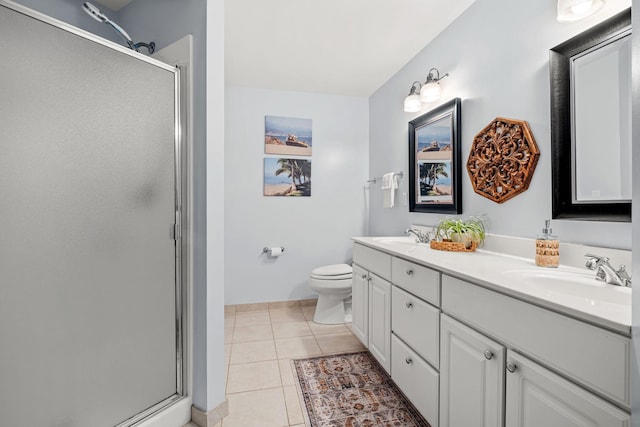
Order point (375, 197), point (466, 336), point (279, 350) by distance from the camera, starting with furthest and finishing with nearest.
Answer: point (375, 197)
point (279, 350)
point (466, 336)

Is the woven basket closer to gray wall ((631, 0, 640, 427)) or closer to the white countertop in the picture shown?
the white countertop

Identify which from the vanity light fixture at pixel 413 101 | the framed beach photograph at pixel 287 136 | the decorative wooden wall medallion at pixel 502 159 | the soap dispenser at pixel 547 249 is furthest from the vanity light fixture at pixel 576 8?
the framed beach photograph at pixel 287 136

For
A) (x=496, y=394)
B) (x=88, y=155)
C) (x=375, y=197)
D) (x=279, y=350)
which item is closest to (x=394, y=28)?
(x=375, y=197)

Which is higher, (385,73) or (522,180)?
(385,73)

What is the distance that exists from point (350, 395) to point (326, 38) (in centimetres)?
243

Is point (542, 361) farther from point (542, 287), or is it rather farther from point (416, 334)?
point (416, 334)

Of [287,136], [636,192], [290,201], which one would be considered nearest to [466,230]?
[636,192]

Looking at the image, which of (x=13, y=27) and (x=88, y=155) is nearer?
(x=13, y=27)

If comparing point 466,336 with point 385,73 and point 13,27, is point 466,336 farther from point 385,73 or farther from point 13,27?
point 385,73

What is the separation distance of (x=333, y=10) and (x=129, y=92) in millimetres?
1343

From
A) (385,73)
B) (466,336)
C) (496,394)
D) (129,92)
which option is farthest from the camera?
(385,73)

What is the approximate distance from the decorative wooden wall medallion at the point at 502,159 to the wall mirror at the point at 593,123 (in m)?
0.13

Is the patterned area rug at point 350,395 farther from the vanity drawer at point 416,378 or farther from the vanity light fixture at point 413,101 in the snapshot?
the vanity light fixture at point 413,101

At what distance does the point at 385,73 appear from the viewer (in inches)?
111
